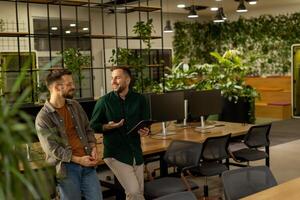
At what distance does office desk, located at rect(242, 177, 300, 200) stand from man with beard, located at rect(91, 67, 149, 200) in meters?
1.17

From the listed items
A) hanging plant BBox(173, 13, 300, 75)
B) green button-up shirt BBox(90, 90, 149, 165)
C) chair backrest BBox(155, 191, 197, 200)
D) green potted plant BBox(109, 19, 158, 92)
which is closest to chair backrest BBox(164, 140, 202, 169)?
green button-up shirt BBox(90, 90, 149, 165)

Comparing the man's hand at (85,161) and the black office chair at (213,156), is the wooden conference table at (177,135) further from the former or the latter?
the man's hand at (85,161)

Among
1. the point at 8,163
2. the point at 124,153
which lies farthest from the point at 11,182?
the point at 124,153

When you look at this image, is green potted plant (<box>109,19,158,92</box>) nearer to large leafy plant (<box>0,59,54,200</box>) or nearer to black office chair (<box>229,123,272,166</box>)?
black office chair (<box>229,123,272,166</box>)

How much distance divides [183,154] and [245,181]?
1.17m

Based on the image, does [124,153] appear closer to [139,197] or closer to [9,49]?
[139,197]

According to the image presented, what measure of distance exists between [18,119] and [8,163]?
108 mm

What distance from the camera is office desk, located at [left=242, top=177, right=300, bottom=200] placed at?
2.70 metres

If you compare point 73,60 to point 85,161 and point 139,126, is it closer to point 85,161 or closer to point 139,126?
point 139,126

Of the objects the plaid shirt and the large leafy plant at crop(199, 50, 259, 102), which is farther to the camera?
the large leafy plant at crop(199, 50, 259, 102)

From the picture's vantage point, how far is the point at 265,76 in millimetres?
13172

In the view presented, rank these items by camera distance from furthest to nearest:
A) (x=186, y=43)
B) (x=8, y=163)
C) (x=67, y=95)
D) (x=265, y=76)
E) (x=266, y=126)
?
(x=186, y=43) < (x=265, y=76) < (x=266, y=126) < (x=67, y=95) < (x=8, y=163)

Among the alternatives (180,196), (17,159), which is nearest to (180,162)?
(180,196)

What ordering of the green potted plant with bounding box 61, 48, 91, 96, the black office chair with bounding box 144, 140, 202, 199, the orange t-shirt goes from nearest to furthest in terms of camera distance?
the orange t-shirt → the black office chair with bounding box 144, 140, 202, 199 → the green potted plant with bounding box 61, 48, 91, 96
